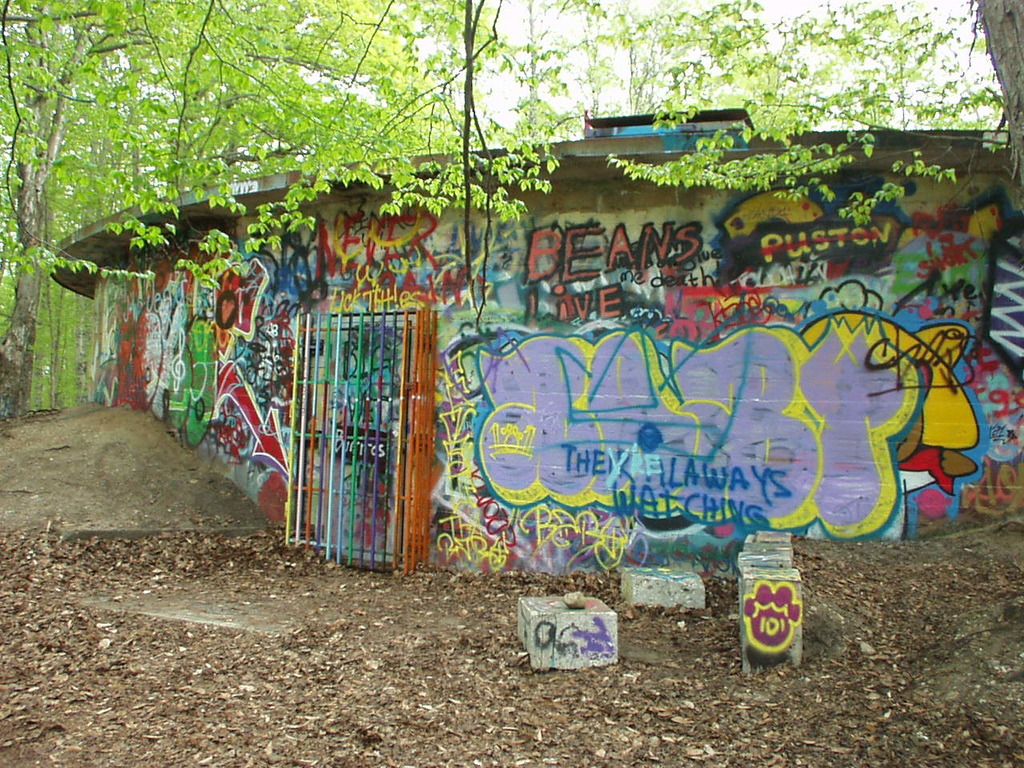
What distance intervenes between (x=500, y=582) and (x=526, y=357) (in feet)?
6.28

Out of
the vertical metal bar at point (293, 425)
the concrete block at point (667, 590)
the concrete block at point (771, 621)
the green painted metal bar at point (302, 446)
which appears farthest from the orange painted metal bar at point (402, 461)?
the concrete block at point (771, 621)

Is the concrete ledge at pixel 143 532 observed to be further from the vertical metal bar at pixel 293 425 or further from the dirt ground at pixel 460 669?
the vertical metal bar at pixel 293 425

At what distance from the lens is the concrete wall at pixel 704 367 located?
→ 6.01 m

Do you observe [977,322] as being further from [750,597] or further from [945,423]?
[750,597]

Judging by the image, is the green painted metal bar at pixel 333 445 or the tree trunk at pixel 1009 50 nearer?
the tree trunk at pixel 1009 50

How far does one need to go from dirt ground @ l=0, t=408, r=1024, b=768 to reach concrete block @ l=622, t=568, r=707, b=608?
11 centimetres

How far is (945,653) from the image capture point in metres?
4.29

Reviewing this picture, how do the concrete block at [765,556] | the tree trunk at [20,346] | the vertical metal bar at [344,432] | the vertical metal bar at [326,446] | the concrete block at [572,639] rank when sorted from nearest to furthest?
the concrete block at [572,639]
the concrete block at [765,556]
the vertical metal bar at [344,432]
the vertical metal bar at [326,446]
the tree trunk at [20,346]

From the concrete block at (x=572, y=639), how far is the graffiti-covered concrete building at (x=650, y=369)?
1932 millimetres

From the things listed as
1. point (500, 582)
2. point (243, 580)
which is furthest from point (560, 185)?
point (243, 580)

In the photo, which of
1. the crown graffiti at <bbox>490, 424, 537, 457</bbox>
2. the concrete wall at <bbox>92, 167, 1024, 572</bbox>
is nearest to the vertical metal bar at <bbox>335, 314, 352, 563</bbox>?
the concrete wall at <bbox>92, 167, 1024, 572</bbox>

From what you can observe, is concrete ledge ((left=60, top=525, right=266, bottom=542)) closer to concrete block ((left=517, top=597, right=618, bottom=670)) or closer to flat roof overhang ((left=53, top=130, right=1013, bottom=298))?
flat roof overhang ((left=53, top=130, right=1013, bottom=298))

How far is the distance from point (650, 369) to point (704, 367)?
1.42 feet

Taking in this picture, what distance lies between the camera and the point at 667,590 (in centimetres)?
581
